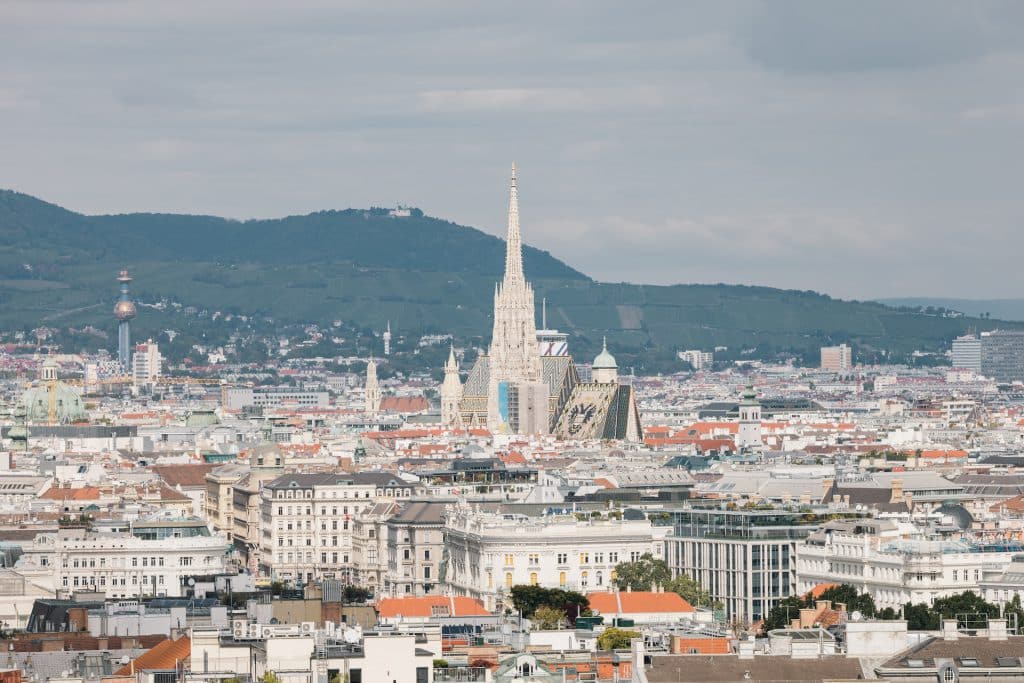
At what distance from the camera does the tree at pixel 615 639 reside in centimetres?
6147

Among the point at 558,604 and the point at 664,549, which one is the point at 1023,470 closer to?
the point at 664,549

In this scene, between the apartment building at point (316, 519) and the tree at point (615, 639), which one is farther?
the apartment building at point (316, 519)

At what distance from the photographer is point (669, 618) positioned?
7900 cm

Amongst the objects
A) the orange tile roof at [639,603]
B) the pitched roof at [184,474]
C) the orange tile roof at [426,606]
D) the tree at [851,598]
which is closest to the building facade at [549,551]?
the orange tile roof at [426,606]

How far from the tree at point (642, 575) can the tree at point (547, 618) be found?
1286 cm

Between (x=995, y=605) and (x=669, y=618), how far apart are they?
7705 mm

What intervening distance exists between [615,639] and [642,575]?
32126 millimetres

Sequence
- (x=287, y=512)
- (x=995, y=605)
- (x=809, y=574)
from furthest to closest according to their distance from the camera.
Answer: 1. (x=287, y=512)
2. (x=809, y=574)
3. (x=995, y=605)

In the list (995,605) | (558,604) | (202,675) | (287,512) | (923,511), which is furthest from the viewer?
(287,512)

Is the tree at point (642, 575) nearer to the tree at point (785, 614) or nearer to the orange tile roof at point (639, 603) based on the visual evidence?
the tree at point (785, 614)

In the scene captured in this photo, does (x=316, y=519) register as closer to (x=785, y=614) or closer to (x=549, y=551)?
(x=549, y=551)

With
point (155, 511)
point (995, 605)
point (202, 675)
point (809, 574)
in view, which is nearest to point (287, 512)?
point (155, 511)

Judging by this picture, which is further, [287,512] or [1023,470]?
[1023,470]

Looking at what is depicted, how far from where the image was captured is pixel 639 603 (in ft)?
265
